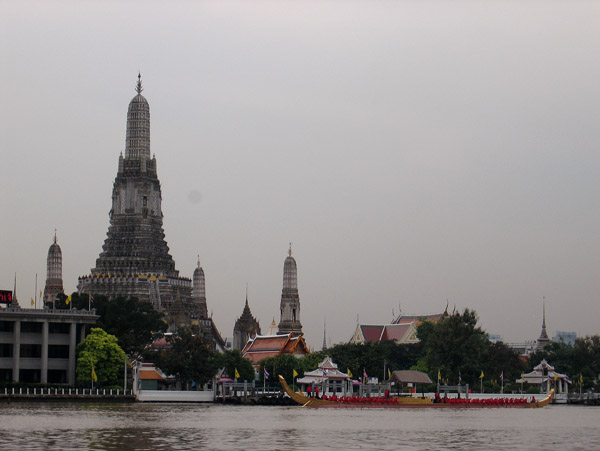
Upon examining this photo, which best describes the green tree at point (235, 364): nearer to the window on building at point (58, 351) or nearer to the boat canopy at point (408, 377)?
the window on building at point (58, 351)

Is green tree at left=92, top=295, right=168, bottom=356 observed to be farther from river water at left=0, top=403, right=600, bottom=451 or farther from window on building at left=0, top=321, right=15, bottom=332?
river water at left=0, top=403, right=600, bottom=451

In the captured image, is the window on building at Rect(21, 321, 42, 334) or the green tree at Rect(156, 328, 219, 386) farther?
the window on building at Rect(21, 321, 42, 334)

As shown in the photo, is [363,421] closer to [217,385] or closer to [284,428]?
[284,428]

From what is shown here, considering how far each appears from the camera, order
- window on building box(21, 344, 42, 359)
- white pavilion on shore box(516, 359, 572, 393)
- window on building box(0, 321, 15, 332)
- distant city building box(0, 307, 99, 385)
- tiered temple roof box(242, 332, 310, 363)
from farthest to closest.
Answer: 1. tiered temple roof box(242, 332, 310, 363)
2. white pavilion on shore box(516, 359, 572, 393)
3. window on building box(21, 344, 42, 359)
4. window on building box(0, 321, 15, 332)
5. distant city building box(0, 307, 99, 385)

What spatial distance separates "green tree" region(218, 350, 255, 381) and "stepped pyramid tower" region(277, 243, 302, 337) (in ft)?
192

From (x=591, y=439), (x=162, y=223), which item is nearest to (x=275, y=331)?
(x=162, y=223)

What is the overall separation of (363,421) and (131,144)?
323ft

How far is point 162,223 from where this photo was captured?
6683 inches

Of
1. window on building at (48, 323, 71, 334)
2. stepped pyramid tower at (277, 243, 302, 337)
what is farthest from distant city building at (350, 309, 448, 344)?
window on building at (48, 323, 71, 334)

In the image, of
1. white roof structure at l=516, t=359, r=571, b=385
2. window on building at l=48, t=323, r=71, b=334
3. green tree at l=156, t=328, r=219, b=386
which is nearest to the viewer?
green tree at l=156, t=328, r=219, b=386

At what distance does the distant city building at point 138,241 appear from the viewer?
16200 cm

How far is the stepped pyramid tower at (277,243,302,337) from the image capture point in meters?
180

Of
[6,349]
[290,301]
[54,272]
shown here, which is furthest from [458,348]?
[54,272]

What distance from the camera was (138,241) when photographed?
16425 cm
